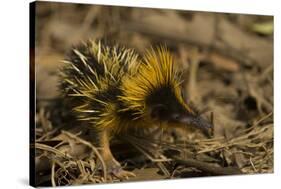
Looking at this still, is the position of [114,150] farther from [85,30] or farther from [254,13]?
[254,13]

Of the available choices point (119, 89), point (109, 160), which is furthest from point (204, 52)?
point (109, 160)

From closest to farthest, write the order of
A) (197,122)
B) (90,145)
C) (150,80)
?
1. (90,145)
2. (150,80)
3. (197,122)

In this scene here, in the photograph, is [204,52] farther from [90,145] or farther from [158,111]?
[90,145]

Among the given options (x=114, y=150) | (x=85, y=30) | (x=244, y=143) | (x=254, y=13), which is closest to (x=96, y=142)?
(x=114, y=150)

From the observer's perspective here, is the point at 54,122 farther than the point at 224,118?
No

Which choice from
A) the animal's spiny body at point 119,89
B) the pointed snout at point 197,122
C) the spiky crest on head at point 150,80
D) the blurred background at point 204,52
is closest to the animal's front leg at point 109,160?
the animal's spiny body at point 119,89

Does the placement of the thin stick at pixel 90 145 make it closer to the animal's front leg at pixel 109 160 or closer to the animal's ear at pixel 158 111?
the animal's front leg at pixel 109 160

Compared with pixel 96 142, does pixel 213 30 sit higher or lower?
higher

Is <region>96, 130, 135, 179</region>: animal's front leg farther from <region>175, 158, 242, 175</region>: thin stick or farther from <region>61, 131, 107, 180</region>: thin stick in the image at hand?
<region>175, 158, 242, 175</region>: thin stick
